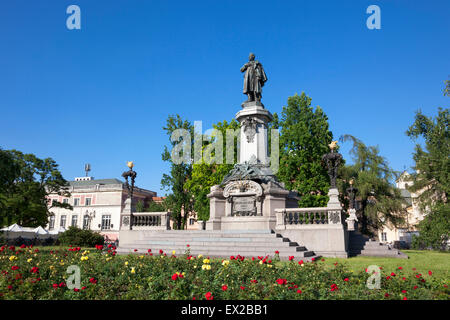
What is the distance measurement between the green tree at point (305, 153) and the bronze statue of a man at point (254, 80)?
12603 millimetres

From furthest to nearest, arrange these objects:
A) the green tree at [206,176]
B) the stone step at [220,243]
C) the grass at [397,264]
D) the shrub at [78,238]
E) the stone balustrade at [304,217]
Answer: the green tree at [206,176]
the shrub at [78,238]
the stone balustrade at [304,217]
the stone step at [220,243]
the grass at [397,264]

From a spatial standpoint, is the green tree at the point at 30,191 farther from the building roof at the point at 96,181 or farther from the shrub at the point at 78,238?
the building roof at the point at 96,181

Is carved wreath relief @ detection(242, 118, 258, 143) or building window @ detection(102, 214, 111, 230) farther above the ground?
carved wreath relief @ detection(242, 118, 258, 143)

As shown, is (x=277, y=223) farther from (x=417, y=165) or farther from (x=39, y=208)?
(x=39, y=208)

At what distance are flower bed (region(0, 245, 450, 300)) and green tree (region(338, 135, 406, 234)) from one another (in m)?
32.3

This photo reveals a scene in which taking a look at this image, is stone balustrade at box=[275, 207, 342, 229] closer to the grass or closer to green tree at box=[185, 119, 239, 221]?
the grass

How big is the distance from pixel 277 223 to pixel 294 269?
9.53 meters

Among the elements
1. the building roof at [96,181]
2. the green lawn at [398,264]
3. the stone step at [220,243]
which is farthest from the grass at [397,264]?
the building roof at [96,181]

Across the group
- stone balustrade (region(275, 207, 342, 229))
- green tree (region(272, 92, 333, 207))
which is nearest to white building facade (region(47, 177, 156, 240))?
green tree (region(272, 92, 333, 207))

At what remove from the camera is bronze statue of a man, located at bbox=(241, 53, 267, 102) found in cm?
2133

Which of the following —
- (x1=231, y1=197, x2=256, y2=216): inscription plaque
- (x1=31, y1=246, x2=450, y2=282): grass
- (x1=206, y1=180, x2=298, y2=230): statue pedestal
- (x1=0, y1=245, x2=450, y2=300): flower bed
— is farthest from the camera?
(x1=231, y1=197, x2=256, y2=216): inscription plaque

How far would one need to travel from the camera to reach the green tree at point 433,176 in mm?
25938

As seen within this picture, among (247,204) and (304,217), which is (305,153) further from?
(304,217)
